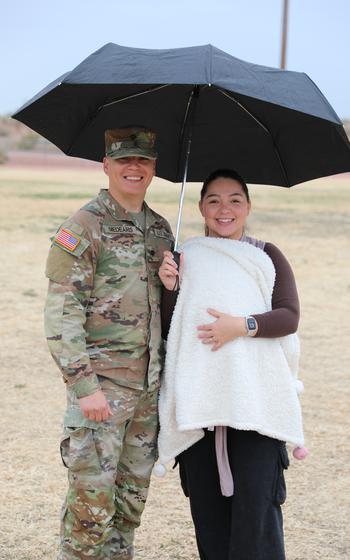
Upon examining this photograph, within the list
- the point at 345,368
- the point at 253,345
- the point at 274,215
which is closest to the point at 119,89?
the point at 253,345

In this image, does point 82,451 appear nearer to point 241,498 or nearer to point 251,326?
point 241,498

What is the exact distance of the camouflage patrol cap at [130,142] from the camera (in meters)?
3.09

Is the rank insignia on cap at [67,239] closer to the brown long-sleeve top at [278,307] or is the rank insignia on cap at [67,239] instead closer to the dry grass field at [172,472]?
Result: the brown long-sleeve top at [278,307]

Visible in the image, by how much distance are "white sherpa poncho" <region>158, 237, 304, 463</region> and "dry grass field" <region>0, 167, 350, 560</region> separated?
48.8 inches

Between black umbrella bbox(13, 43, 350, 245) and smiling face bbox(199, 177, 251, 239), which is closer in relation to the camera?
black umbrella bbox(13, 43, 350, 245)

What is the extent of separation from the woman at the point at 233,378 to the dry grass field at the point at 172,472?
3.38 ft

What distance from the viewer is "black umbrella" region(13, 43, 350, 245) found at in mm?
2885

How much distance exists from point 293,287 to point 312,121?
0.69 meters

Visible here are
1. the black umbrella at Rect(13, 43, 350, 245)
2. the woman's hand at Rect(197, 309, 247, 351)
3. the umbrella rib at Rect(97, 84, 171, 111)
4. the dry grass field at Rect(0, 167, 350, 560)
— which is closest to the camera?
the black umbrella at Rect(13, 43, 350, 245)

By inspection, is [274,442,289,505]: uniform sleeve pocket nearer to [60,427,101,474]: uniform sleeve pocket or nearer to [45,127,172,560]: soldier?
[45,127,172,560]: soldier

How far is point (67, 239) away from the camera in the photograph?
296cm

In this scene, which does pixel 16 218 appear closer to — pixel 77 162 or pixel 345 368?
pixel 345 368

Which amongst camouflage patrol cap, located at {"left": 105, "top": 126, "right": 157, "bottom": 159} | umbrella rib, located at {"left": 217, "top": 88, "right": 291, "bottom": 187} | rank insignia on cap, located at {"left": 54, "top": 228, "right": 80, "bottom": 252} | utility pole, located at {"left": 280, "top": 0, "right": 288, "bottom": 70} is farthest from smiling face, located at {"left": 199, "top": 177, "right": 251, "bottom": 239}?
utility pole, located at {"left": 280, "top": 0, "right": 288, "bottom": 70}

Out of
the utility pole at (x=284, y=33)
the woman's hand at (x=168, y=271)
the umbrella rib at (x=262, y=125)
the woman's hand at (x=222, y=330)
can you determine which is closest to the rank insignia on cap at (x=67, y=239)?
the woman's hand at (x=168, y=271)
